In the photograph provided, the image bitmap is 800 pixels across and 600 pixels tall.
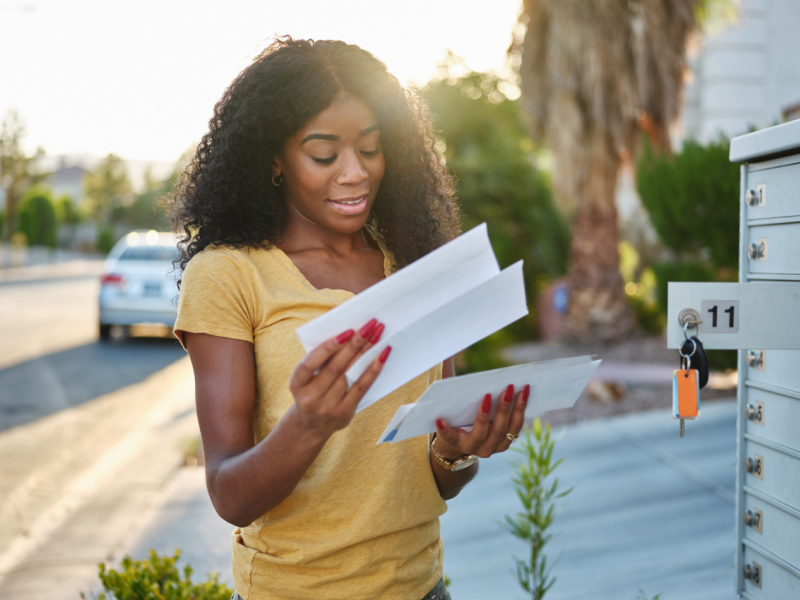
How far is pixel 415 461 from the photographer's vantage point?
4.65ft

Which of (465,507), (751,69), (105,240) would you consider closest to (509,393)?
(465,507)

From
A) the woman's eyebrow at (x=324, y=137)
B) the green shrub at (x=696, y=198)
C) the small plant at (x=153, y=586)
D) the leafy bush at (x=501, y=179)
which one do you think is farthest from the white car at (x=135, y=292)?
the woman's eyebrow at (x=324, y=137)

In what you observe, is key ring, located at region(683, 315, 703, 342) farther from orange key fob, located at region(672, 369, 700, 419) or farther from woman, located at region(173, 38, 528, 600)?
woman, located at region(173, 38, 528, 600)

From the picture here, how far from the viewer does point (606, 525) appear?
3.92m

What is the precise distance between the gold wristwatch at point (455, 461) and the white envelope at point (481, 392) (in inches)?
7.7

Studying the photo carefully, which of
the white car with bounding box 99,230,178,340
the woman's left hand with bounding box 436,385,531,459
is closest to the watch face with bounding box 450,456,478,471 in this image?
the woman's left hand with bounding box 436,385,531,459

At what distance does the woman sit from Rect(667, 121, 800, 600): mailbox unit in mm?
452

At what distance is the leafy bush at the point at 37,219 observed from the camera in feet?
144

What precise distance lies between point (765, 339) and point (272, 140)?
992mm

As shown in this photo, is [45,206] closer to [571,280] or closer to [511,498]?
[571,280]

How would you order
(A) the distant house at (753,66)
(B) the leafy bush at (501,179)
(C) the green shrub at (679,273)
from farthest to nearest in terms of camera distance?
(A) the distant house at (753,66) → (B) the leafy bush at (501,179) → (C) the green shrub at (679,273)

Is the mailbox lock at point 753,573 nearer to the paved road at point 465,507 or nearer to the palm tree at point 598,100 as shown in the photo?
the paved road at point 465,507

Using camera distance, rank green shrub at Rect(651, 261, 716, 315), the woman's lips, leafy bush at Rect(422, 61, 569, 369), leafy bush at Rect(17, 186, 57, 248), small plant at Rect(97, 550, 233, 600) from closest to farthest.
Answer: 1. the woman's lips
2. small plant at Rect(97, 550, 233, 600)
3. green shrub at Rect(651, 261, 716, 315)
4. leafy bush at Rect(422, 61, 569, 369)
5. leafy bush at Rect(17, 186, 57, 248)

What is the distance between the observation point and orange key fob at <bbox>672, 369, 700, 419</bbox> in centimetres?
135
